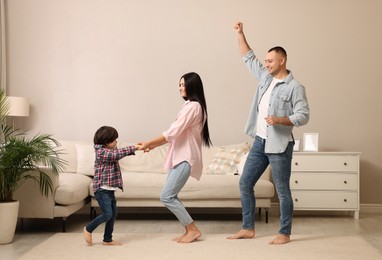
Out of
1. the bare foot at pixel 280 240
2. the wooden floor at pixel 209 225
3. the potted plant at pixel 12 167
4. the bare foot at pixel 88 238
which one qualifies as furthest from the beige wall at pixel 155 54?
the bare foot at pixel 88 238

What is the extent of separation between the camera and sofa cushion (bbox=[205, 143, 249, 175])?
531cm

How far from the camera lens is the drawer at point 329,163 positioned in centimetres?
537

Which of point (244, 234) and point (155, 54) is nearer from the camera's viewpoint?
point (244, 234)

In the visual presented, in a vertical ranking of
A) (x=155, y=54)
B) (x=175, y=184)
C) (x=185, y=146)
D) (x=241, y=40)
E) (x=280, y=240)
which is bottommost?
(x=280, y=240)

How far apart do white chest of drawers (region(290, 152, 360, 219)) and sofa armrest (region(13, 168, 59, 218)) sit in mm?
2408

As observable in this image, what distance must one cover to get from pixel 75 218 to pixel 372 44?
373 cm

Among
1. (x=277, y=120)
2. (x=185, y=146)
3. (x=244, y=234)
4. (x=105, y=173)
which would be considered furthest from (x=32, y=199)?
(x=277, y=120)

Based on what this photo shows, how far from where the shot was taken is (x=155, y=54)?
6031 mm

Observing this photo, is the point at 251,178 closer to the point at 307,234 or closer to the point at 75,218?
the point at 307,234

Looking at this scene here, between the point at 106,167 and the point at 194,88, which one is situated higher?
the point at 194,88

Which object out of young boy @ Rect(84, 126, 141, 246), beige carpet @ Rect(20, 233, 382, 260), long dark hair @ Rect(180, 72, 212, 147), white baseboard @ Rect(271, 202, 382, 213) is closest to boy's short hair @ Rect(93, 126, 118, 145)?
young boy @ Rect(84, 126, 141, 246)

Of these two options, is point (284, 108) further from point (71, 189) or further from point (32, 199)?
point (32, 199)

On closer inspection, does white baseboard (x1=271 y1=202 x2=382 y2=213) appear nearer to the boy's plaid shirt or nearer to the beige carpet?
the beige carpet

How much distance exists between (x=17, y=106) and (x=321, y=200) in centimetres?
324
